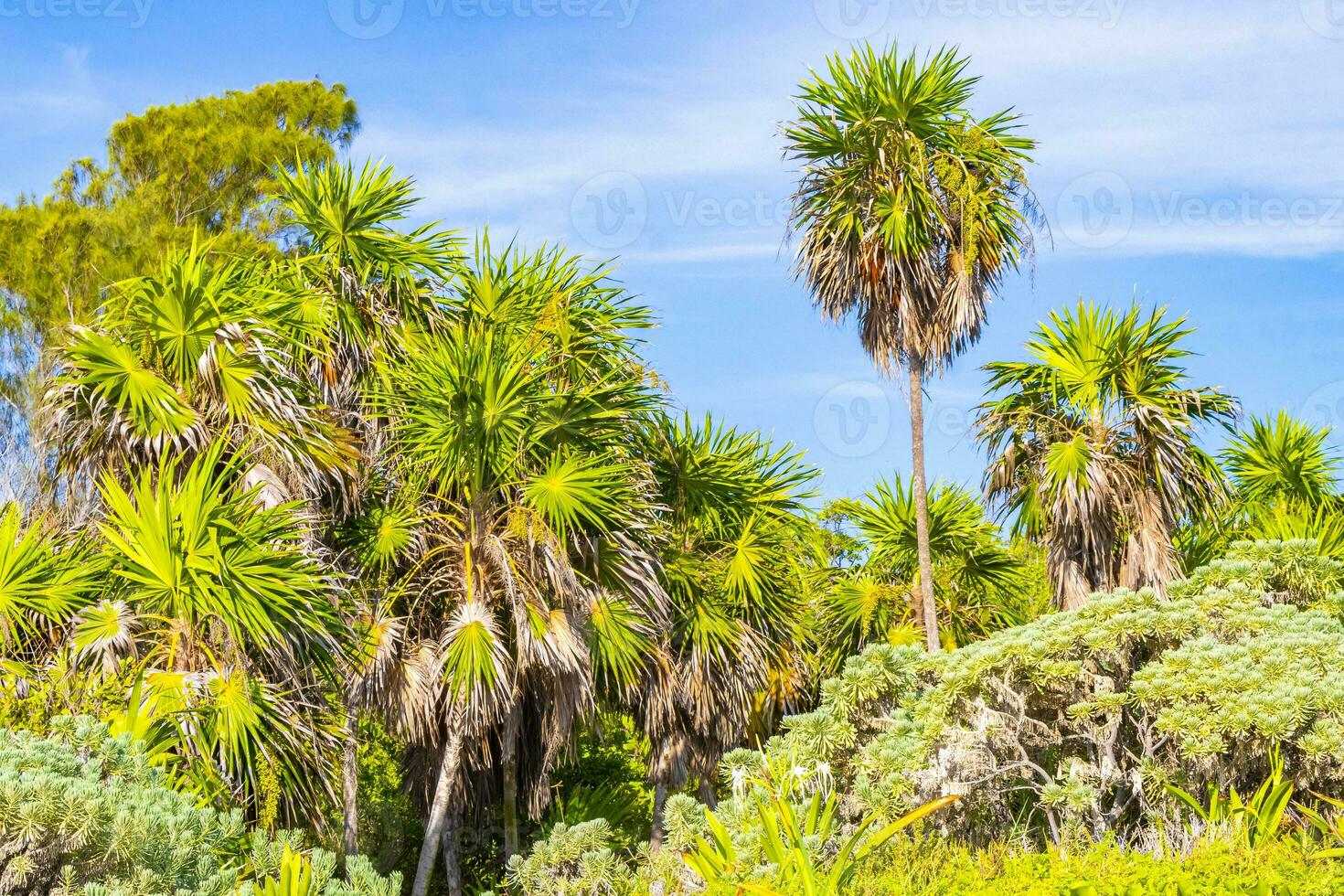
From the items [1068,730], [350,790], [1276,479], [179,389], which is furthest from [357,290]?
[1276,479]

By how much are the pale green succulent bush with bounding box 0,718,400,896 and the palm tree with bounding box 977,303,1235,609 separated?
40.1 feet

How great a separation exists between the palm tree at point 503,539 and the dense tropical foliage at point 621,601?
5cm

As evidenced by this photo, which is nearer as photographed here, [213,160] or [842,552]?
[213,160]

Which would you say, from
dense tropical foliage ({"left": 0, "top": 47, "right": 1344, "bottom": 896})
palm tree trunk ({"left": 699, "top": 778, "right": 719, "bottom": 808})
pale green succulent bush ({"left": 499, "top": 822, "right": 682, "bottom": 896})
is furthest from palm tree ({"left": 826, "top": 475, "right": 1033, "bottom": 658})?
pale green succulent bush ({"left": 499, "top": 822, "right": 682, "bottom": 896})

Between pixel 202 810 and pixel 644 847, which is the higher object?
pixel 202 810

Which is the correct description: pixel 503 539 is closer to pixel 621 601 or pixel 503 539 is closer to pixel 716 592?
pixel 621 601

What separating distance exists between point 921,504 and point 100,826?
43.7ft

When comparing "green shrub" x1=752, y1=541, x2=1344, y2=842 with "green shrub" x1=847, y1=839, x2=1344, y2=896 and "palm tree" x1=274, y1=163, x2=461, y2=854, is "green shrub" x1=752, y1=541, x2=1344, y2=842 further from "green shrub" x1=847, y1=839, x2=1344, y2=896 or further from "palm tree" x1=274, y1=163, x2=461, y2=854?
"palm tree" x1=274, y1=163, x2=461, y2=854

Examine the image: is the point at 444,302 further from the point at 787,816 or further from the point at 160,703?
the point at 787,816

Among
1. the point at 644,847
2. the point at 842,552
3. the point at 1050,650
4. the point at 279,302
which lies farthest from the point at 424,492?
the point at 842,552

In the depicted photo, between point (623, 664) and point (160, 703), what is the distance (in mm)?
6023

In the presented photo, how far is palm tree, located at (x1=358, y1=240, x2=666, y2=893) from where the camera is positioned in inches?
542

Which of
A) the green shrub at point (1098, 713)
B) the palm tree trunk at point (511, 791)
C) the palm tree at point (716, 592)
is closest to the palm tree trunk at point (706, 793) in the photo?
the palm tree at point (716, 592)

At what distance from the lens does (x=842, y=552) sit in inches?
1251
